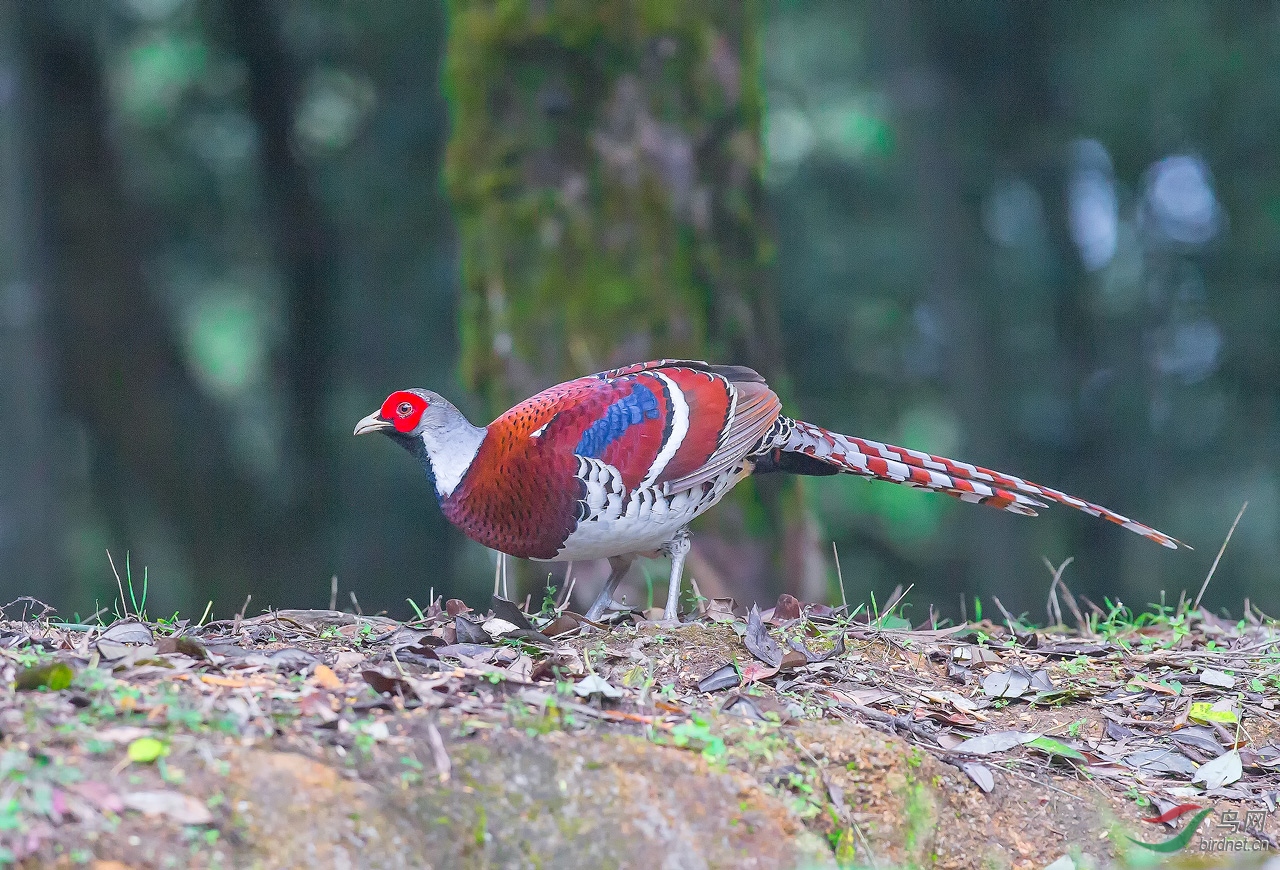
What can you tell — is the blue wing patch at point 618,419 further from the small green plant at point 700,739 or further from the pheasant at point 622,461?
the small green plant at point 700,739

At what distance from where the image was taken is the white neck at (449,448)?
14.2ft

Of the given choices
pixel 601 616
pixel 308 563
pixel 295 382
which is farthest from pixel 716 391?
pixel 295 382

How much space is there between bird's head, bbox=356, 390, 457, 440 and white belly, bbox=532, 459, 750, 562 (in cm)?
66

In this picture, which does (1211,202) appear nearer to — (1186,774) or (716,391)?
(716,391)

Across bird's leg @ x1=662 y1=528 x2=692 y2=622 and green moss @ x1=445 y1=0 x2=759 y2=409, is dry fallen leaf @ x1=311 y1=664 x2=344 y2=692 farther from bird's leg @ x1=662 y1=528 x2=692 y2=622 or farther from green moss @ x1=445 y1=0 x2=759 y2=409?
green moss @ x1=445 y1=0 x2=759 y2=409

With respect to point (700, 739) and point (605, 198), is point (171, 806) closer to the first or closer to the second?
point (700, 739)

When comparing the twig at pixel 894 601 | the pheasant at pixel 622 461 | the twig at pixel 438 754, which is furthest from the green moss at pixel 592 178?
the twig at pixel 438 754

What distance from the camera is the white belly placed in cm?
418

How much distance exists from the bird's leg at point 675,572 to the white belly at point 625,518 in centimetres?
4

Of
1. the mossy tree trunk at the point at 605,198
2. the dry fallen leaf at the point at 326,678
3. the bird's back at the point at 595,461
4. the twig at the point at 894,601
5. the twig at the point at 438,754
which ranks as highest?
the mossy tree trunk at the point at 605,198

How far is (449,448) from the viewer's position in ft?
14.3

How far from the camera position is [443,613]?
4.31 meters

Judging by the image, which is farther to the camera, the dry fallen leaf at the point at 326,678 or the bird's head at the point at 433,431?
the bird's head at the point at 433,431

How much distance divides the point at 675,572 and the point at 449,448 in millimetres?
931
